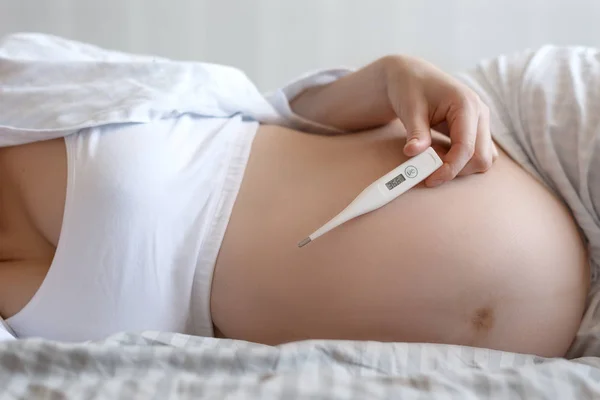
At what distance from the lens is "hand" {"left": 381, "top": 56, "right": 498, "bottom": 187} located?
62 centimetres

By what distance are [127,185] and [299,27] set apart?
67cm

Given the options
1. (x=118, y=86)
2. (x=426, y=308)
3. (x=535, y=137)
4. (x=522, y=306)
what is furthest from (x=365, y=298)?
(x=118, y=86)

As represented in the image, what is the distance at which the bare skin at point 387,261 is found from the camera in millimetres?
616

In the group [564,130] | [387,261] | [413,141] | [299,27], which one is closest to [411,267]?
[387,261]

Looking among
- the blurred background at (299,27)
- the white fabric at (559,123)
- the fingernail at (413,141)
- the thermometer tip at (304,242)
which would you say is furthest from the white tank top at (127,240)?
the blurred background at (299,27)

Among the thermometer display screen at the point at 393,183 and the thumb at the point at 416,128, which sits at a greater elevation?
the thumb at the point at 416,128

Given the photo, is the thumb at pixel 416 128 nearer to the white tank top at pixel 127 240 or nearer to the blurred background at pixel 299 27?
the white tank top at pixel 127 240

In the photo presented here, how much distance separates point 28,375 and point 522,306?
0.49 meters

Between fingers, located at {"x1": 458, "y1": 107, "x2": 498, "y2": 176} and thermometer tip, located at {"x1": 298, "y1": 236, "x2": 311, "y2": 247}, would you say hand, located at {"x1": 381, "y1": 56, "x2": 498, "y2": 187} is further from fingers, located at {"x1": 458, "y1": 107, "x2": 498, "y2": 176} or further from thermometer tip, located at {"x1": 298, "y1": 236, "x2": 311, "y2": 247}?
thermometer tip, located at {"x1": 298, "y1": 236, "x2": 311, "y2": 247}

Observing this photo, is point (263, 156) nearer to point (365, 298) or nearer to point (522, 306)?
point (365, 298)

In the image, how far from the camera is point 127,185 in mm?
614

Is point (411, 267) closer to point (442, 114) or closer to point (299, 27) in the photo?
point (442, 114)

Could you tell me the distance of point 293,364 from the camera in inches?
21.8

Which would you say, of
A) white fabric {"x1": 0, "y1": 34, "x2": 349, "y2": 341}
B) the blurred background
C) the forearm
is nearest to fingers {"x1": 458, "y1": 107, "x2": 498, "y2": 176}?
the forearm
